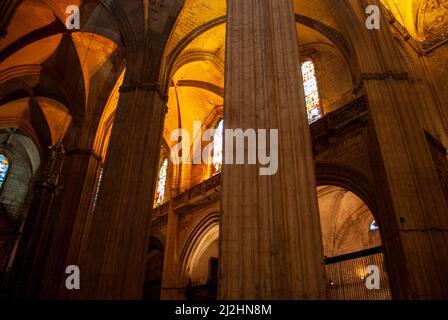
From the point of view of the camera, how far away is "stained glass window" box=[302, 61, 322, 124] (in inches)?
468

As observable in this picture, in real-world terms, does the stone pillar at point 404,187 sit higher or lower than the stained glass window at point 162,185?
lower

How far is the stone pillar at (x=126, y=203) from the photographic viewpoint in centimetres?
720

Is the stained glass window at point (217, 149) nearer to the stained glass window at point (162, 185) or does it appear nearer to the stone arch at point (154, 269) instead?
the stained glass window at point (162, 185)

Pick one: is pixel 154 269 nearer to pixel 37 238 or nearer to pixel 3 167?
pixel 37 238

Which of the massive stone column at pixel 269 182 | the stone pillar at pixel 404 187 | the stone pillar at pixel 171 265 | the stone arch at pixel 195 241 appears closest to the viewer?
the massive stone column at pixel 269 182

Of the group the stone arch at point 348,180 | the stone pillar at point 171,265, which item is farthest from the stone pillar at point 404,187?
the stone pillar at point 171,265

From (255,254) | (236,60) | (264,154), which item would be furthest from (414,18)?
(255,254)

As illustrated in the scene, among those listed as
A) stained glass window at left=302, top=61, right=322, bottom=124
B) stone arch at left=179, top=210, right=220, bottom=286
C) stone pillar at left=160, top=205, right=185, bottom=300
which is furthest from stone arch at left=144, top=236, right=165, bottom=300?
stained glass window at left=302, top=61, right=322, bottom=124

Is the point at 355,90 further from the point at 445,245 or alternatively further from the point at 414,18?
the point at 414,18

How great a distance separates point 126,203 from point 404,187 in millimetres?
6005

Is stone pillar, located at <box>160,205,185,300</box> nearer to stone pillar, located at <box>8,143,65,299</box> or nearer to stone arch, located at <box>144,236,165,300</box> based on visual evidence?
stone arch, located at <box>144,236,165,300</box>

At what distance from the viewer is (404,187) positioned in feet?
22.5

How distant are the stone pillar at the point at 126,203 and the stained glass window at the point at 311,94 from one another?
206 inches

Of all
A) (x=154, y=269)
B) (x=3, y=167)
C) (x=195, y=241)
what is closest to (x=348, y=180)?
(x=195, y=241)
